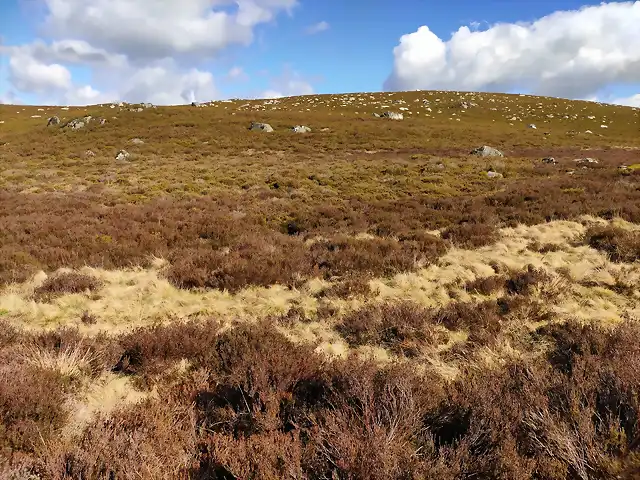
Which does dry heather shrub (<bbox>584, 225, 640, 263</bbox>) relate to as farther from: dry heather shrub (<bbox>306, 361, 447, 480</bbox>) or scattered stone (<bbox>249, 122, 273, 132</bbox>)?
scattered stone (<bbox>249, 122, 273, 132</bbox>)

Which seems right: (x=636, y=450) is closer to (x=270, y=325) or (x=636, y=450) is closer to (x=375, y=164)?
(x=270, y=325)

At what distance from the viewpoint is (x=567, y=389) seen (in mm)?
3537

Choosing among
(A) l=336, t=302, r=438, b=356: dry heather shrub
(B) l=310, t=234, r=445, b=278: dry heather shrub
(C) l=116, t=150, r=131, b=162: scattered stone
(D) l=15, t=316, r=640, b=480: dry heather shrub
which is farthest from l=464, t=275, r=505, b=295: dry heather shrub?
(C) l=116, t=150, r=131, b=162: scattered stone

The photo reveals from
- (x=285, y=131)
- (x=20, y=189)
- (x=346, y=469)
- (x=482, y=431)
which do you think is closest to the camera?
(x=346, y=469)

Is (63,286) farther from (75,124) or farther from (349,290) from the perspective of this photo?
(75,124)

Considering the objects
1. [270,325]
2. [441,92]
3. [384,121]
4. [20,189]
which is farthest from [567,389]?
[441,92]

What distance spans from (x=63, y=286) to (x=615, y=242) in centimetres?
1238

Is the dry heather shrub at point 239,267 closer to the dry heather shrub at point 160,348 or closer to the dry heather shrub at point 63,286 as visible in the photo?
the dry heather shrub at point 63,286

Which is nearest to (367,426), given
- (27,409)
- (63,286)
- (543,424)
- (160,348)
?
(543,424)

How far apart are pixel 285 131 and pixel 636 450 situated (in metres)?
43.4

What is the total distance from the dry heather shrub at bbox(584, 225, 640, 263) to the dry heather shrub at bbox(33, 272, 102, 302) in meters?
11.4

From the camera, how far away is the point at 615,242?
944cm

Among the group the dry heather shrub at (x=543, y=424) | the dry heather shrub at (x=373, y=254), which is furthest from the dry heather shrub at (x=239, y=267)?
the dry heather shrub at (x=543, y=424)

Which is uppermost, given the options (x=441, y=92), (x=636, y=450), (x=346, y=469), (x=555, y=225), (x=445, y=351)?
(x=441, y=92)
